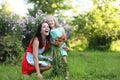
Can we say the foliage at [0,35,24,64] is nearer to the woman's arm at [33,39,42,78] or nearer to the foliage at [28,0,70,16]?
the woman's arm at [33,39,42,78]

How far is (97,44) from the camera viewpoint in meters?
23.9

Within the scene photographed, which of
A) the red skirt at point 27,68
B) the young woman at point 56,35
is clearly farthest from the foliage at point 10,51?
the young woman at point 56,35

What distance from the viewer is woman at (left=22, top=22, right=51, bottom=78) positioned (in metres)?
7.21

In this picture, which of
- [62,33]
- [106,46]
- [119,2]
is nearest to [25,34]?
[62,33]

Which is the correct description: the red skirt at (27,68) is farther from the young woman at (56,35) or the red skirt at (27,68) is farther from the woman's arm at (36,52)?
the young woman at (56,35)

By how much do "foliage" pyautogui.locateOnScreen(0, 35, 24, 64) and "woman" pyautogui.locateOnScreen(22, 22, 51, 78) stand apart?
10.4 feet

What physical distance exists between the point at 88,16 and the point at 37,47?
17.7 m

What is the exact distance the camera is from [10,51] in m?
10.7

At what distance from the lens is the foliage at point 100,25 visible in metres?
23.8

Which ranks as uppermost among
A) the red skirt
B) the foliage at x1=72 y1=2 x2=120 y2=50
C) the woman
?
the woman

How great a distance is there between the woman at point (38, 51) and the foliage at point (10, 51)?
317 cm

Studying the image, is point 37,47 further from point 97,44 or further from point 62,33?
point 97,44

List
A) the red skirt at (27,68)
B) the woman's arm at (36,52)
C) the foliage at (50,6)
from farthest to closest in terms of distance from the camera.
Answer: the foliage at (50,6) → the red skirt at (27,68) → the woman's arm at (36,52)

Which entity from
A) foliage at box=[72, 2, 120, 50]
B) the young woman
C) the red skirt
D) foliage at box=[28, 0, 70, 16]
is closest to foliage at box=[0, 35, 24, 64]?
the red skirt
